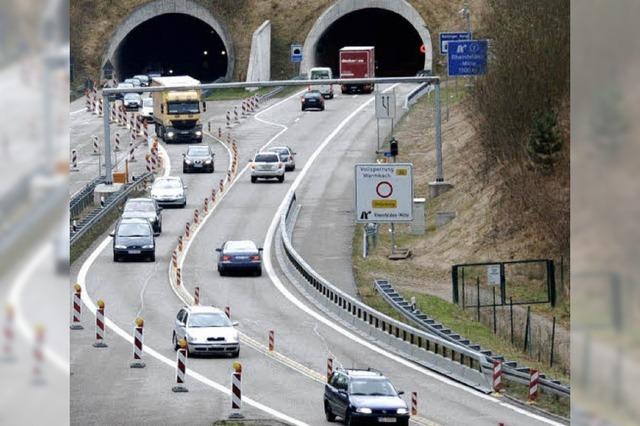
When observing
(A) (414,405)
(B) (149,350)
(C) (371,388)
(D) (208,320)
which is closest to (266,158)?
(B) (149,350)

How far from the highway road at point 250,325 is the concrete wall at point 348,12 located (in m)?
18.4

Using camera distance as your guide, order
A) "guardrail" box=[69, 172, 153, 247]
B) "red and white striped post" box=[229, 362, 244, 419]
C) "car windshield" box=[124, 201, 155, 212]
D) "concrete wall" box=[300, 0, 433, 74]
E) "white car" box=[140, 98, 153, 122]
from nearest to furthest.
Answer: "red and white striped post" box=[229, 362, 244, 419] < "guardrail" box=[69, 172, 153, 247] < "car windshield" box=[124, 201, 155, 212] < "white car" box=[140, 98, 153, 122] < "concrete wall" box=[300, 0, 433, 74]

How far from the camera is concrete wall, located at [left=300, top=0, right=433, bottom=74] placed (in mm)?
105312

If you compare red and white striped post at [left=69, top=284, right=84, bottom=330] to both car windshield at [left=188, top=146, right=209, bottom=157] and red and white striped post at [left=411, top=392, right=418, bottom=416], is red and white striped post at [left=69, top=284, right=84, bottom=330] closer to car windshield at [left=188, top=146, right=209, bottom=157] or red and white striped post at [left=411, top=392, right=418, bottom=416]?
red and white striped post at [left=411, top=392, right=418, bottom=416]

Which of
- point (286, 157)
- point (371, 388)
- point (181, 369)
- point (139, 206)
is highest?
point (286, 157)

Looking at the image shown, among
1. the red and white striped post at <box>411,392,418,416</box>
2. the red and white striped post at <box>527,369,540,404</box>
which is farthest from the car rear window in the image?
the red and white striped post at <box>527,369,540,404</box>

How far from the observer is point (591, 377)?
4.03 meters

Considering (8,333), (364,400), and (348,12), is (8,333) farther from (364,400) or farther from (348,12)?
(348,12)

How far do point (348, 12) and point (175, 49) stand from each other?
17.0 m

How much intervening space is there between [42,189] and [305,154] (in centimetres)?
8231

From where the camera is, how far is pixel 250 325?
44.7 m

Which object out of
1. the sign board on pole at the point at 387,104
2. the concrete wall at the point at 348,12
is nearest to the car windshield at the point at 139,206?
the sign board on pole at the point at 387,104

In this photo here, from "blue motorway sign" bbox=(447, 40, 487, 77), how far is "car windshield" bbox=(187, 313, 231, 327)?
97.9 feet

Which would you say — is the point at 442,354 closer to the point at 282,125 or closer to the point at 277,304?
the point at 277,304
